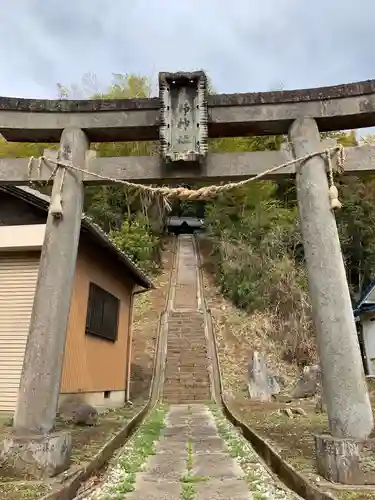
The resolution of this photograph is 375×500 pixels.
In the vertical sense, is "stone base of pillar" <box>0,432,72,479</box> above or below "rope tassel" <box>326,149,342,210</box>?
below

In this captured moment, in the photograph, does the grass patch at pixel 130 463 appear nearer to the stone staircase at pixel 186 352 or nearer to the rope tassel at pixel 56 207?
the rope tassel at pixel 56 207

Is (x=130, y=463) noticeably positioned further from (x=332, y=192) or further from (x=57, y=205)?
(x=332, y=192)

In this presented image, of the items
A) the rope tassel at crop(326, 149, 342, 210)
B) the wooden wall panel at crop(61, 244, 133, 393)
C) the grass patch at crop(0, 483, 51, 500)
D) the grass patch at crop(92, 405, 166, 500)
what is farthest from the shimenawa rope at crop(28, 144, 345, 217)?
the wooden wall panel at crop(61, 244, 133, 393)

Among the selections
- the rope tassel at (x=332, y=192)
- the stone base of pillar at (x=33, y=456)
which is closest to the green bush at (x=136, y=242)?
the rope tassel at (x=332, y=192)

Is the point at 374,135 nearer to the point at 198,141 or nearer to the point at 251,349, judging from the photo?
the point at 251,349

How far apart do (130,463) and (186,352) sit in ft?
35.5

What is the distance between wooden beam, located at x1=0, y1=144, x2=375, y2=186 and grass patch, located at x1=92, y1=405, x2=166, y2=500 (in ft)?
12.2

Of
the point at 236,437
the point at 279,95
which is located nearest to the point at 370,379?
the point at 236,437

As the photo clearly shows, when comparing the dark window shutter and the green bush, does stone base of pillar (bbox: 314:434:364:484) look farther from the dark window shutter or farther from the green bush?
the green bush

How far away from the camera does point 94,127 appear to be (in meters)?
5.69

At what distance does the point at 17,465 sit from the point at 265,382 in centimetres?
978

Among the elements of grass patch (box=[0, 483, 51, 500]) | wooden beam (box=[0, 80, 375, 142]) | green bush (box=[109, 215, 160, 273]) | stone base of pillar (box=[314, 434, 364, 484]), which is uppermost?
green bush (box=[109, 215, 160, 273])

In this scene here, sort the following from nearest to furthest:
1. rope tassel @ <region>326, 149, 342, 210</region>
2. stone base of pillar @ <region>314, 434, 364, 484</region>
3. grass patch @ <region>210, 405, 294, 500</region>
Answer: stone base of pillar @ <region>314, 434, 364, 484</region>, grass patch @ <region>210, 405, 294, 500</region>, rope tassel @ <region>326, 149, 342, 210</region>

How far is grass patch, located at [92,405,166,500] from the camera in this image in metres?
4.29
